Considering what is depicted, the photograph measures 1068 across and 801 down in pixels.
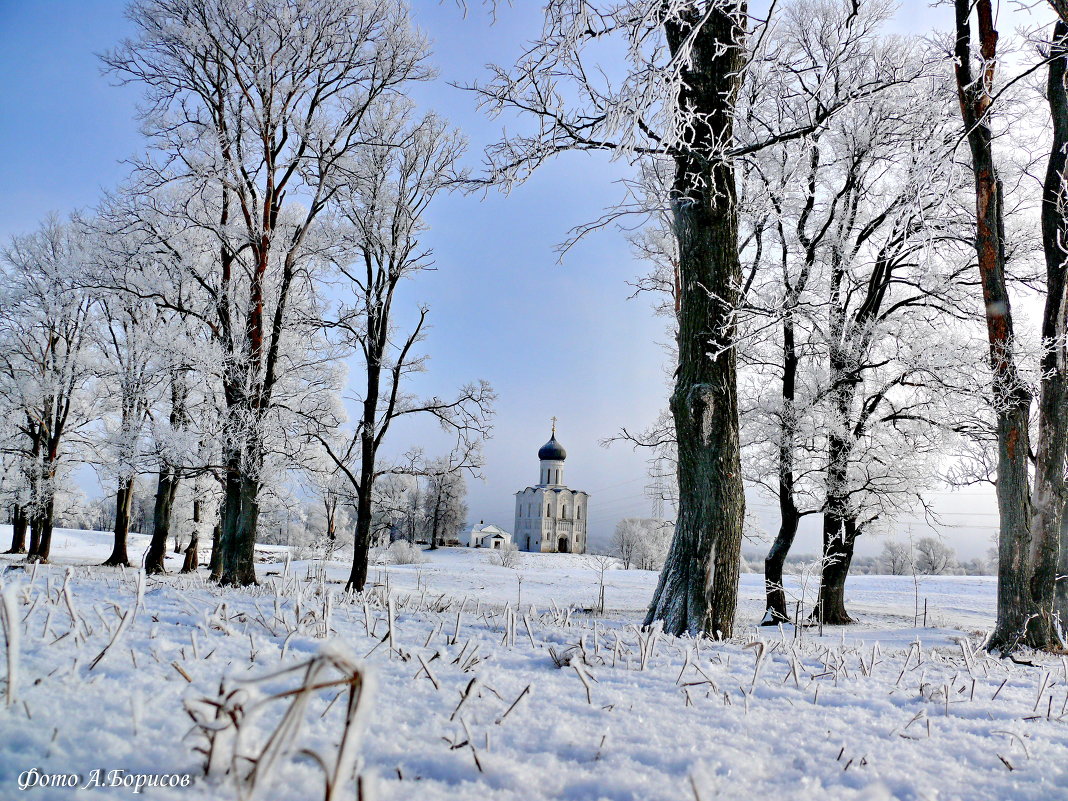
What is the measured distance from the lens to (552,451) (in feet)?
258

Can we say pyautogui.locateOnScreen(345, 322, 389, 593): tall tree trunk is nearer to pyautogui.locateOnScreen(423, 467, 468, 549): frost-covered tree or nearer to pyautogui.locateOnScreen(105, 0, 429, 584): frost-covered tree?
pyautogui.locateOnScreen(105, 0, 429, 584): frost-covered tree

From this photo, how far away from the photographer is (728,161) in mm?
5250

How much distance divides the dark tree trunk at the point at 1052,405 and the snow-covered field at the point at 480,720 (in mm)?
5918

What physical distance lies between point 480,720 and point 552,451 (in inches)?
3052

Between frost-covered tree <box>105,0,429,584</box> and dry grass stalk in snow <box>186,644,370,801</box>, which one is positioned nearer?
dry grass stalk in snow <box>186,644,370,801</box>

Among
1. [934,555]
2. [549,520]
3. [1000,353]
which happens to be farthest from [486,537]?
[1000,353]

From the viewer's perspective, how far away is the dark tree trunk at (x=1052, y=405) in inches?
274

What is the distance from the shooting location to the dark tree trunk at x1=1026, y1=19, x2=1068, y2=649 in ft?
22.8

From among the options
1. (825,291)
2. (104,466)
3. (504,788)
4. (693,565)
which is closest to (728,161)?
(693,565)

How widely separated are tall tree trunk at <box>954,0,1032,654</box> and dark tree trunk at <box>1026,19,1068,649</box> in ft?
0.65

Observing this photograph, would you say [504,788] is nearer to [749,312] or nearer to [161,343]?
[749,312]

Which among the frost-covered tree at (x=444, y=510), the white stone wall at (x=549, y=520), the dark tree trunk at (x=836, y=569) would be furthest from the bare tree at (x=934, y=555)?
the dark tree trunk at (x=836, y=569)

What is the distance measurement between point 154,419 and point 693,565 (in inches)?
601

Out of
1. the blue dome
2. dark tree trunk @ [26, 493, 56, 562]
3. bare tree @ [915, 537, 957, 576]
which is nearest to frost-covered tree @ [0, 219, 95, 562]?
dark tree trunk @ [26, 493, 56, 562]
